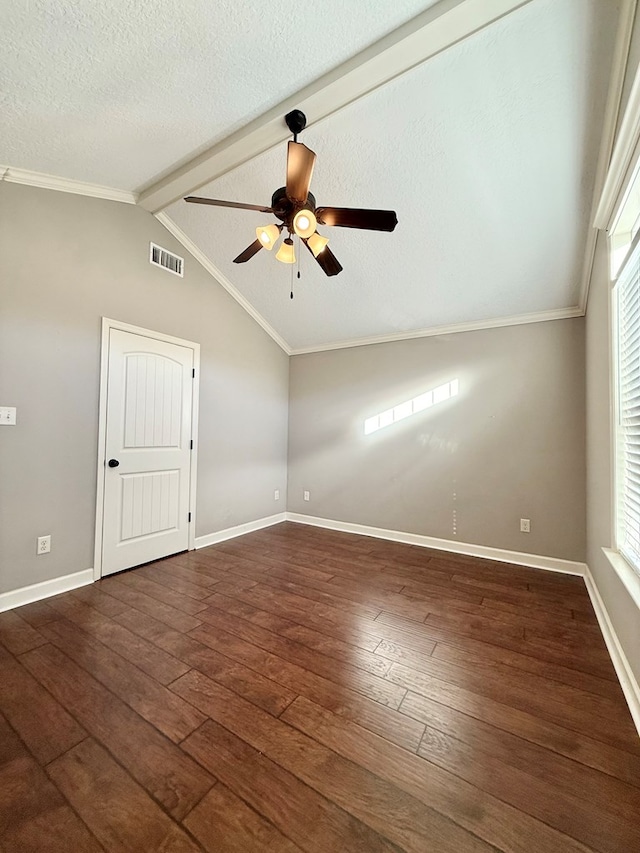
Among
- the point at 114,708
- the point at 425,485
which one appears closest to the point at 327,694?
the point at 114,708

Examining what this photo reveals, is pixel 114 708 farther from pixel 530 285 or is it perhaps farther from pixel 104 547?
pixel 530 285

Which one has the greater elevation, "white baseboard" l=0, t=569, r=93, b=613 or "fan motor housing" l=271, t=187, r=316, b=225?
"fan motor housing" l=271, t=187, r=316, b=225

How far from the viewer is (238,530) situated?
3.87 m

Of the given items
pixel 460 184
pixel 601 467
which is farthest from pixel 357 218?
pixel 601 467

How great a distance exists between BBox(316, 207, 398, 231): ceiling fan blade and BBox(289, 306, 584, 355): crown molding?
2007mm

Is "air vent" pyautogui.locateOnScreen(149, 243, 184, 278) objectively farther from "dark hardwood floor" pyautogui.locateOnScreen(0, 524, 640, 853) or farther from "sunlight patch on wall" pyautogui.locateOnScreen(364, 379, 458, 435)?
"dark hardwood floor" pyautogui.locateOnScreen(0, 524, 640, 853)

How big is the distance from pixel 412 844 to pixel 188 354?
11.4 ft

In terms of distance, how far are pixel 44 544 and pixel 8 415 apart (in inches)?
37.3

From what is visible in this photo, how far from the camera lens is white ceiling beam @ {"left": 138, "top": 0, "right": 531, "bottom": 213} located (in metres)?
1.46

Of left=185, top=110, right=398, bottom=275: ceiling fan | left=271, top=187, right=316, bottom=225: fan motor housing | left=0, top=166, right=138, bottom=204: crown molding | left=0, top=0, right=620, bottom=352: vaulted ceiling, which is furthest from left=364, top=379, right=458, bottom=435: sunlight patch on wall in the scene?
left=0, top=166, right=138, bottom=204: crown molding

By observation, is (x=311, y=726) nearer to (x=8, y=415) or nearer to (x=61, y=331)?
(x=8, y=415)

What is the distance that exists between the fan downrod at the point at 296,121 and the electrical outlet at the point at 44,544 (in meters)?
3.15

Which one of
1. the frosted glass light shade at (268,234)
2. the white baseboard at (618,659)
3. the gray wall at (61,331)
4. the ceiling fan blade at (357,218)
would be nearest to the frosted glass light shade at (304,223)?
the ceiling fan blade at (357,218)

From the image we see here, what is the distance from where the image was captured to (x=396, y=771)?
3.78 ft
